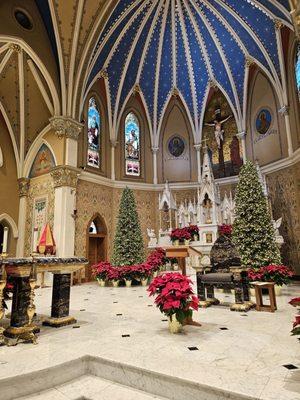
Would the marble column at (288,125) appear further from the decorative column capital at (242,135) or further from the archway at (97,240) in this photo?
the archway at (97,240)

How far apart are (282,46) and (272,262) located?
10442mm

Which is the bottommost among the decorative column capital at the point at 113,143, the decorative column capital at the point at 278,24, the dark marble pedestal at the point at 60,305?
the dark marble pedestal at the point at 60,305

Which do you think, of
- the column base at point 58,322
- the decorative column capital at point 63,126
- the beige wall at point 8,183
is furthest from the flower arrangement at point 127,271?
the column base at point 58,322

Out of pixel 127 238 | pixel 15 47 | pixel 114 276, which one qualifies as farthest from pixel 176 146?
pixel 15 47

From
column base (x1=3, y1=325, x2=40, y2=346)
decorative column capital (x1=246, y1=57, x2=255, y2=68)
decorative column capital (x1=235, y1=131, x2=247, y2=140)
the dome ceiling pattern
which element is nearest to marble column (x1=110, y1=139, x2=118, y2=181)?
the dome ceiling pattern

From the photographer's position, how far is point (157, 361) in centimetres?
335

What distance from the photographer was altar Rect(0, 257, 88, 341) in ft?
14.1

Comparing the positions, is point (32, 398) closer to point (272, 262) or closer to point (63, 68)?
point (272, 262)

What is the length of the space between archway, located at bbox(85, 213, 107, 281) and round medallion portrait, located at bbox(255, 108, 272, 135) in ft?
31.5

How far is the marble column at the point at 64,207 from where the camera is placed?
12.1 m

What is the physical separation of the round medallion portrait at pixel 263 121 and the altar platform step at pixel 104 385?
14311mm

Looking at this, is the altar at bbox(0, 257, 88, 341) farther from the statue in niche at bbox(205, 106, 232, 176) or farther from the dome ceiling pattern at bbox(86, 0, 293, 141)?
the statue in niche at bbox(205, 106, 232, 176)

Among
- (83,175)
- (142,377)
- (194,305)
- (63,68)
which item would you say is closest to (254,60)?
(63,68)

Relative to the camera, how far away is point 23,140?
48.4 feet
